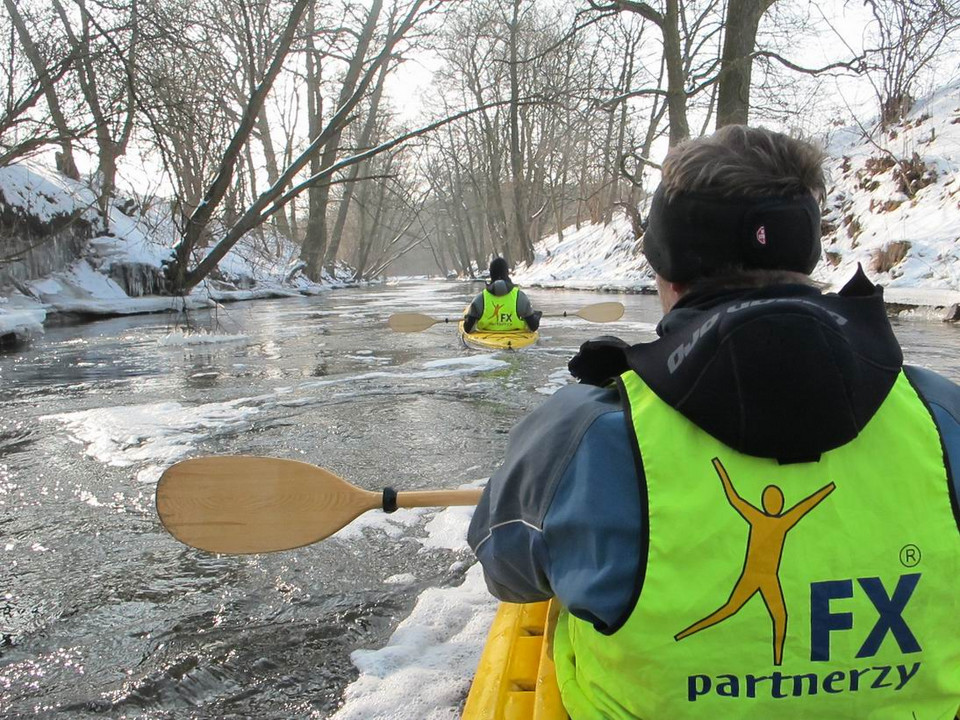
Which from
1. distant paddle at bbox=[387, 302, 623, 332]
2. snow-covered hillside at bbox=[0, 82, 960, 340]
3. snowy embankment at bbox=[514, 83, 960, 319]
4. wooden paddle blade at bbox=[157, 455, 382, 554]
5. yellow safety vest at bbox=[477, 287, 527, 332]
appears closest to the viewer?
wooden paddle blade at bbox=[157, 455, 382, 554]

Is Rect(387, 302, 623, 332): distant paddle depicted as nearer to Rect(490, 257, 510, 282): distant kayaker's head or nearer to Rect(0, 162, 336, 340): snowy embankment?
Rect(490, 257, 510, 282): distant kayaker's head

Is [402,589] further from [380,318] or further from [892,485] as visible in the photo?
[380,318]

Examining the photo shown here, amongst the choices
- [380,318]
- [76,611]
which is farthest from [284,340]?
[76,611]

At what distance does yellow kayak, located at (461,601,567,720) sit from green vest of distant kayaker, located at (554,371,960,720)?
1.39ft

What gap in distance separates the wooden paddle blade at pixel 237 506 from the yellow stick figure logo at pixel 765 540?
131cm

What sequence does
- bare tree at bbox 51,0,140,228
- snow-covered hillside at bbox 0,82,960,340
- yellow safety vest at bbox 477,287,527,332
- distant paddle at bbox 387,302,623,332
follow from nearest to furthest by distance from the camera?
bare tree at bbox 51,0,140,228 → yellow safety vest at bbox 477,287,527,332 → distant paddle at bbox 387,302,623,332 → snow-covered hillside at bbox 0,82,960,340

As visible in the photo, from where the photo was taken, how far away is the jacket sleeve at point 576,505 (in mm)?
1037

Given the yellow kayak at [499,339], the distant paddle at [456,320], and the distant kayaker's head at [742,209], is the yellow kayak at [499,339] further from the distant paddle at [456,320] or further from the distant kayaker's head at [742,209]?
the distant kayaker's head at [742,209]

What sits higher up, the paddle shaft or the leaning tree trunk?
the leaning tree trunk

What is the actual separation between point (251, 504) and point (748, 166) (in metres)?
1.58

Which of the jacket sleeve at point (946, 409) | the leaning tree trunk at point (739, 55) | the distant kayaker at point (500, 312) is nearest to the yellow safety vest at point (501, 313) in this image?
the distant kayaker at point (500, 312)

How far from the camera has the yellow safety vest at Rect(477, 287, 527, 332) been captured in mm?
8430

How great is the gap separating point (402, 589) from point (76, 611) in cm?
116

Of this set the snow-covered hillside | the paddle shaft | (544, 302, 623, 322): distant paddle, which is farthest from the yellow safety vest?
the paddle shaft
